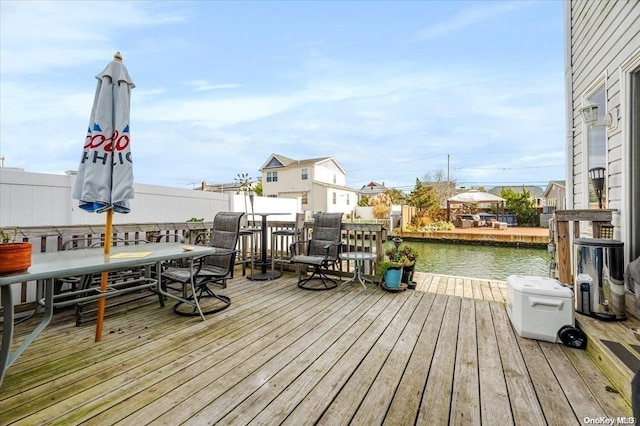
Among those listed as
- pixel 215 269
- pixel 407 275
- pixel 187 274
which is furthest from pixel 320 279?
pixel 187 274

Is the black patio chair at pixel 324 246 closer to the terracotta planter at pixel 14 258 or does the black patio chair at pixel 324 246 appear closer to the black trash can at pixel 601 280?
the black trash can at pixel 601 280

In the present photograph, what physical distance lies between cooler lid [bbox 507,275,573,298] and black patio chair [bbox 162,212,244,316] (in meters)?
2.94

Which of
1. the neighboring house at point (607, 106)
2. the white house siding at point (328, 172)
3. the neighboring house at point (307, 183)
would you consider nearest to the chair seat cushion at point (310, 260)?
the neighboring house at point (607, 106)

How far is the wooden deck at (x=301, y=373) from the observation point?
1.45 meters

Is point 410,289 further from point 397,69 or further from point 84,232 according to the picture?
point 397,69

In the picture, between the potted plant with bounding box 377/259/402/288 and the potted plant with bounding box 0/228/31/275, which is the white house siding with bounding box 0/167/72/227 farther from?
the potted plant with bounding box 377/259/402/288

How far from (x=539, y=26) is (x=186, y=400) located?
9.16 m

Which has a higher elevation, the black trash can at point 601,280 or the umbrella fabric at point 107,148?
the umbrella fabric at point 107,148

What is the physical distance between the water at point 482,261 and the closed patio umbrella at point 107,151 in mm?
6749

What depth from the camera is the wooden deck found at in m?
1.45

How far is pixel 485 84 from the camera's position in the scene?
15203mm

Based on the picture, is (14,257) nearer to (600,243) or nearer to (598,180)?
(600,243)

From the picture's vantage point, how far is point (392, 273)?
3934 millimetres

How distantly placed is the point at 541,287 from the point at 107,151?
12.9ft
